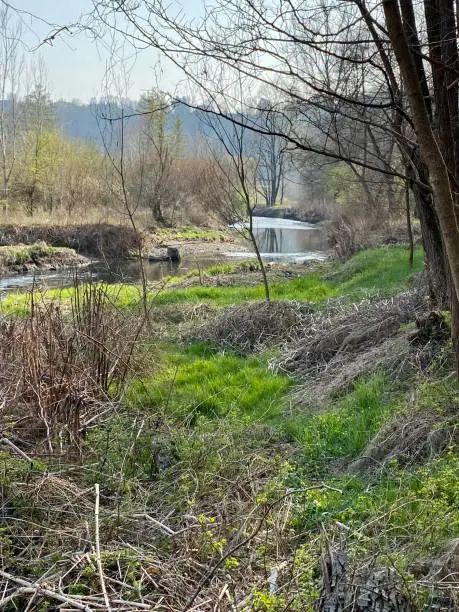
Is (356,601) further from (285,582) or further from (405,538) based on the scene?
(405,538)

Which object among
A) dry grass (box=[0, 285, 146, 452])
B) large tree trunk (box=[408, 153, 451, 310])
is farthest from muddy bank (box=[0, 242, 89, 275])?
large tree trunk (box=[408, 153, 451, 310])

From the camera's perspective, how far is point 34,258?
82.6 feet

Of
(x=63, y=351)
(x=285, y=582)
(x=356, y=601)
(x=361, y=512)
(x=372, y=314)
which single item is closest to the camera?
(x=356, y=601)

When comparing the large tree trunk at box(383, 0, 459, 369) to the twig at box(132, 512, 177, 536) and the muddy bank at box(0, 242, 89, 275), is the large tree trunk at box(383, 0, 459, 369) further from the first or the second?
the muddy bank at box(0, 242, 89, 275)

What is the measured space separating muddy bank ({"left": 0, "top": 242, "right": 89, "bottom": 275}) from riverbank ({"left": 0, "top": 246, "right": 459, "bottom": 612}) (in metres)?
17.7

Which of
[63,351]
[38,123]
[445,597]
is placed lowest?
[445,597]

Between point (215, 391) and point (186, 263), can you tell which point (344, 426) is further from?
point (186, 263)

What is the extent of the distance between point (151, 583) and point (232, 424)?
2398mm

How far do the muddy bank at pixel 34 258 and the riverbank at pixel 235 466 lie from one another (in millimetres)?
17746

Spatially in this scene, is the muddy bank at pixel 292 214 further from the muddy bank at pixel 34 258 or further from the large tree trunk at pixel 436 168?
the large tree trunk at pixel 436 168

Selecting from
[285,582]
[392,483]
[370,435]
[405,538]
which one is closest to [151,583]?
[285,582]

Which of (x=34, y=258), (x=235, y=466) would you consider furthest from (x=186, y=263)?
(x=235, y=466)

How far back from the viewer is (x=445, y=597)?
221 centimetres

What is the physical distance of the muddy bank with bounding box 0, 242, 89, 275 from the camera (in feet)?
77.4
